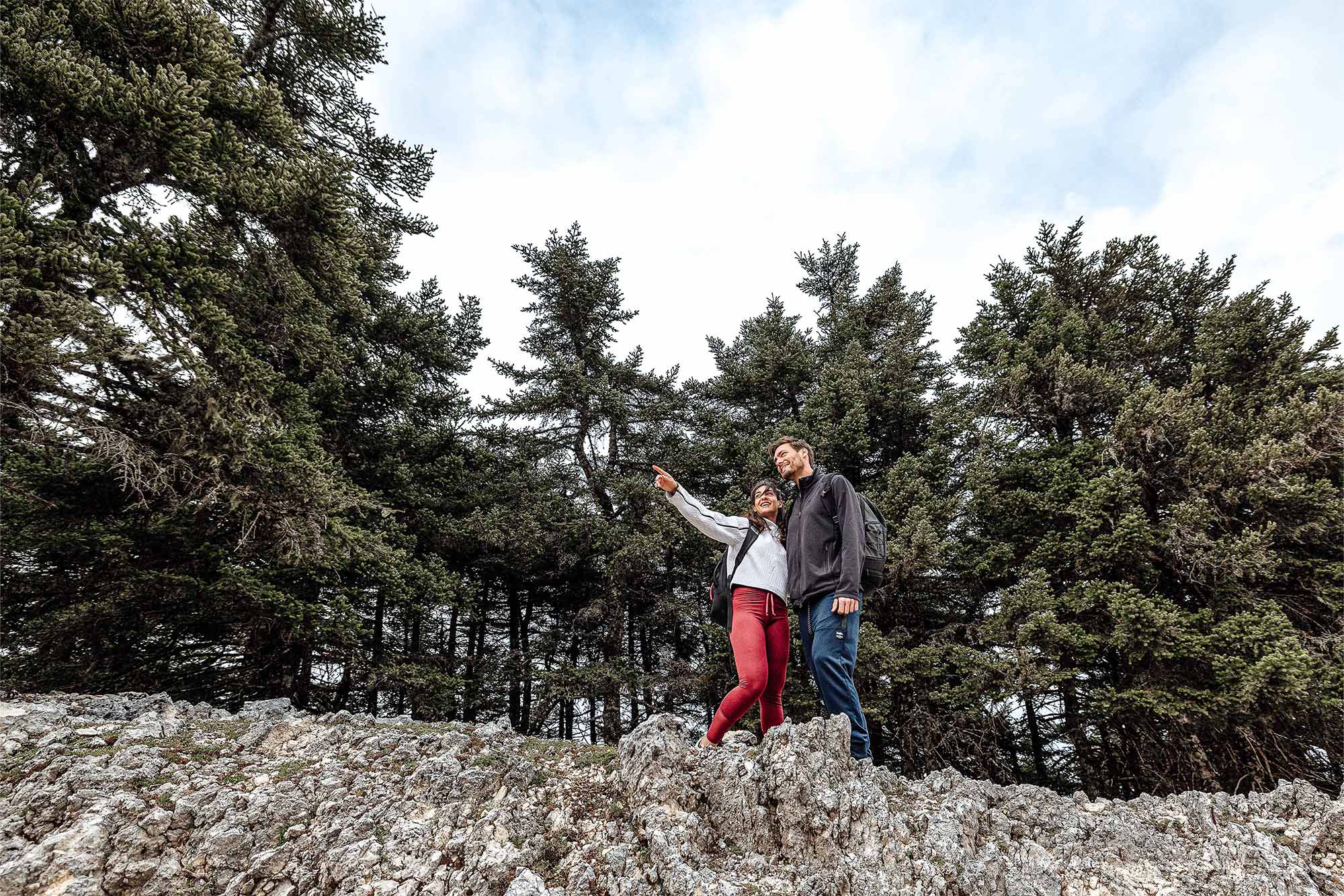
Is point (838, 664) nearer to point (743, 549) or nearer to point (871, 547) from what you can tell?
point (871, 547)

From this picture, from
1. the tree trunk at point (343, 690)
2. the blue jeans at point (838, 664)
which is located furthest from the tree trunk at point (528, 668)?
the blue jeans at point (838, 664)

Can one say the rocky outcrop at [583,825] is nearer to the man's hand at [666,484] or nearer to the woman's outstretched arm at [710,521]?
the woman's outstretched arm at [710,521]

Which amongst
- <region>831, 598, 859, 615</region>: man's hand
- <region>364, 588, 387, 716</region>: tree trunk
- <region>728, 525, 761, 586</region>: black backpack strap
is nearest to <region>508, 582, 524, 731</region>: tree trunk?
<region>364, 588, 387, 716</region>: tree trunk

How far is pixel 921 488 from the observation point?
934 cm

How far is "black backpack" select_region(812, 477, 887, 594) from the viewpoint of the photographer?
12.6 feet

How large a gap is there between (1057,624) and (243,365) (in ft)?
38.1

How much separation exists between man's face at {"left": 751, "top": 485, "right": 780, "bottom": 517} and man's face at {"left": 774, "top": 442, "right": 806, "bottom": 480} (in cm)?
26

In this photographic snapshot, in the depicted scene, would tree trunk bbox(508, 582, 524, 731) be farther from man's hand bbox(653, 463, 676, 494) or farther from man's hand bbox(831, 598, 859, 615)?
man's hand bbox(831, 598, 859, 615)

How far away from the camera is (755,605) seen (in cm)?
401

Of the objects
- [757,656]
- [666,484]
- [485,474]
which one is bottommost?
[757,656]

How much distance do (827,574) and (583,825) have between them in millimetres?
2278

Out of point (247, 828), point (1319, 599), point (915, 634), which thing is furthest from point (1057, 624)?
point (247, 828)

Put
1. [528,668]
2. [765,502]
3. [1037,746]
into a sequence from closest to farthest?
[765,502] < [1037,746] < [528,668]

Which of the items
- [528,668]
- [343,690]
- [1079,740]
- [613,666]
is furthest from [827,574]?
[343,690]
